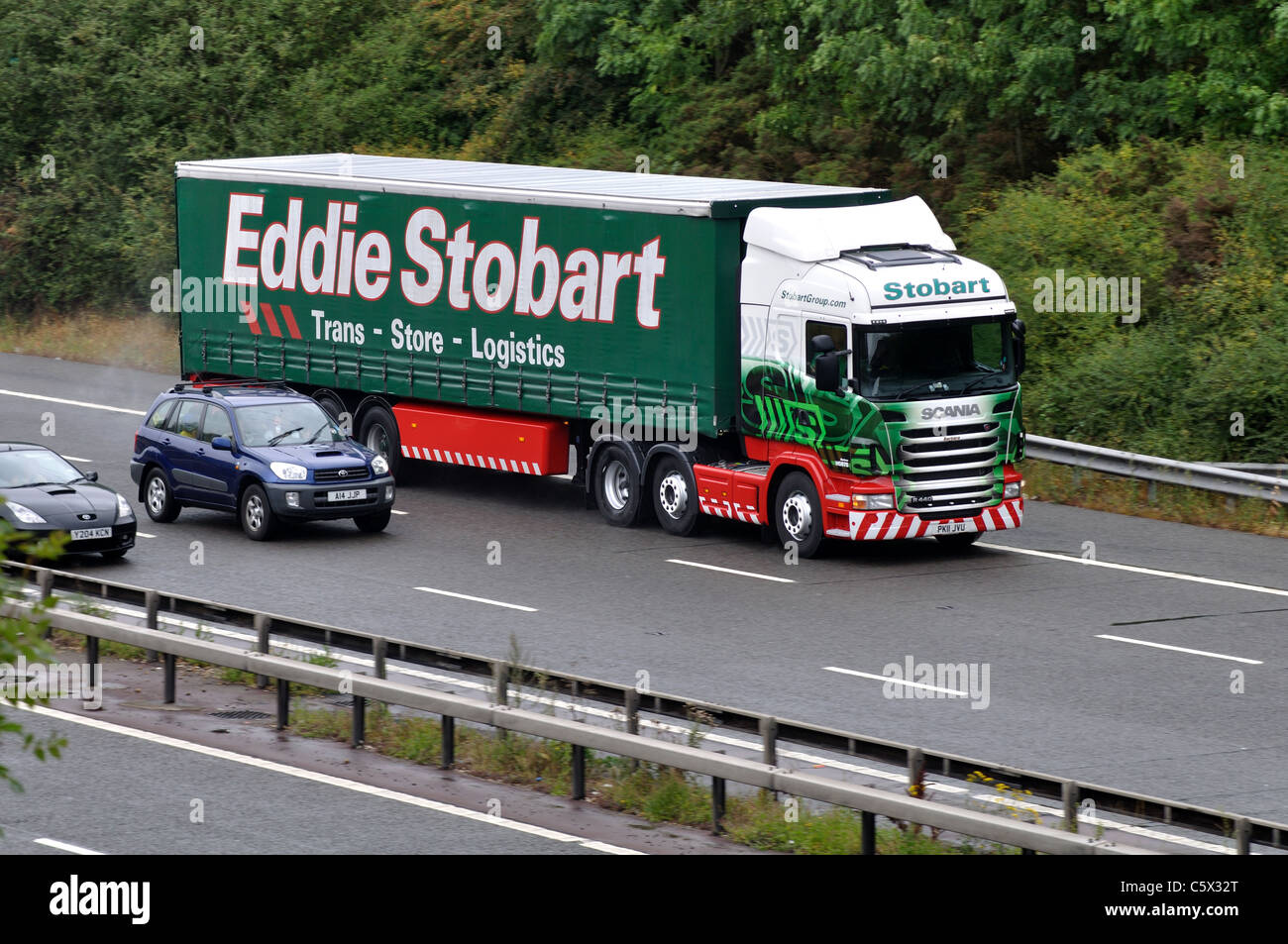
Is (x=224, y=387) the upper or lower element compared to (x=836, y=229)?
lower

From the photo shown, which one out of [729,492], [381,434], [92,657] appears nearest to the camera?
[92,657]

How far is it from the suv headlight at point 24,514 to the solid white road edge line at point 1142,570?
9774mm

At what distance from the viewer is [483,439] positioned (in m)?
24.0

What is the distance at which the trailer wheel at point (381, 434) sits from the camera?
25172mm

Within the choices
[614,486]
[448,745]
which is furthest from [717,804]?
[614,486]

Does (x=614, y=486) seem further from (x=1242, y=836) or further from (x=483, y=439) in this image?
(x=1242, y=836)

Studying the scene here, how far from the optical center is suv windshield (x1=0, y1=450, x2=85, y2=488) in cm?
2081

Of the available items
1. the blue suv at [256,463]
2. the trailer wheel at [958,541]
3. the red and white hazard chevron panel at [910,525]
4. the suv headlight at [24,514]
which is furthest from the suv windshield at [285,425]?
the trailer wheel at [958,541]

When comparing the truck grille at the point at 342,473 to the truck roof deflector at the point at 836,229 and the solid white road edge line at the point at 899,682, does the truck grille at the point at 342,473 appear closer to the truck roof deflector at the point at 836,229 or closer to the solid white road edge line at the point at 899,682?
the truck roof deflector at the point at 836,229

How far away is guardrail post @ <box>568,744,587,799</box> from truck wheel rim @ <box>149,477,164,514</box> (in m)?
11.9

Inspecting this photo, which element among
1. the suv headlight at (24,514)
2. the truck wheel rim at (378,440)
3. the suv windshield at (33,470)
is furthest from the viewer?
the truck wheel rim at (378,440)

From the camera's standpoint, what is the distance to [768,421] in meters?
21.1

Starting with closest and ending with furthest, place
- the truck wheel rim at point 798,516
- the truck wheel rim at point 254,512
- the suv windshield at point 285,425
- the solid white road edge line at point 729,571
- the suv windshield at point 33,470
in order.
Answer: the solid white road edge line at point 729,571 → the truck wheel rim at point 798,516 → the suv windshield at point 33,470 → the truck wheel rim at point 254,512 → the suv windshield at point 285,425

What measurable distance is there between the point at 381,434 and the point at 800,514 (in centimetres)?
691
